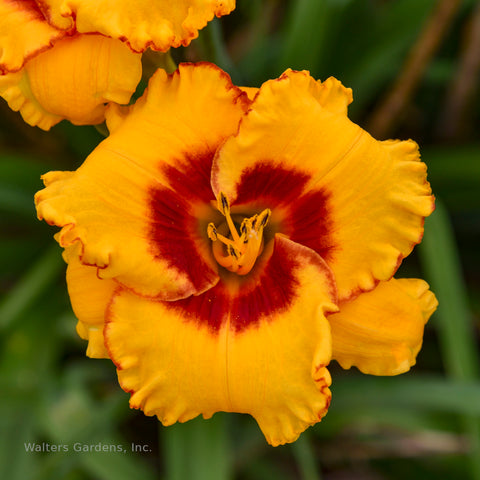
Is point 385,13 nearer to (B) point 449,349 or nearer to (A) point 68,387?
(B) point 449,349

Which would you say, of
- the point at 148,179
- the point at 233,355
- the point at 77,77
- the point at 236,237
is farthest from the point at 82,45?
the point at 233,355

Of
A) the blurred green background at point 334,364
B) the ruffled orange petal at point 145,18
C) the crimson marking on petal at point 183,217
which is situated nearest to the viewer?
the ruffled orange petal at point 145,18

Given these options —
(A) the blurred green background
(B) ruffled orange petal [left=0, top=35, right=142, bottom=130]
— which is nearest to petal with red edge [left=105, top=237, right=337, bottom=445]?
(B) ruffled orange petal [left=0, top=35, right=142, bottom=130]


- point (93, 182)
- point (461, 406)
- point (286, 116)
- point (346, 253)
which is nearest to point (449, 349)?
point (461, 406)

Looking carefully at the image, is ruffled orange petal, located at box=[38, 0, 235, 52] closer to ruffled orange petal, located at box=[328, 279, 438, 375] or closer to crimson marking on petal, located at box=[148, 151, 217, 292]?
crimson marking on petal, located at box=[148, 151, 217, 292]

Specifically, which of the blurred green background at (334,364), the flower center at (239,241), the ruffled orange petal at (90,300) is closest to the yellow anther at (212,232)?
the flower center at (239,241)

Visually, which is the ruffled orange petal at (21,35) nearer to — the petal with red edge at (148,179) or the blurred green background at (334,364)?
the petal with red edge at (148,179)

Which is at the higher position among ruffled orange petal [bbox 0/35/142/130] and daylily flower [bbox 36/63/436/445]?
ruffled orange petal [bbox 0/35/142/130]
